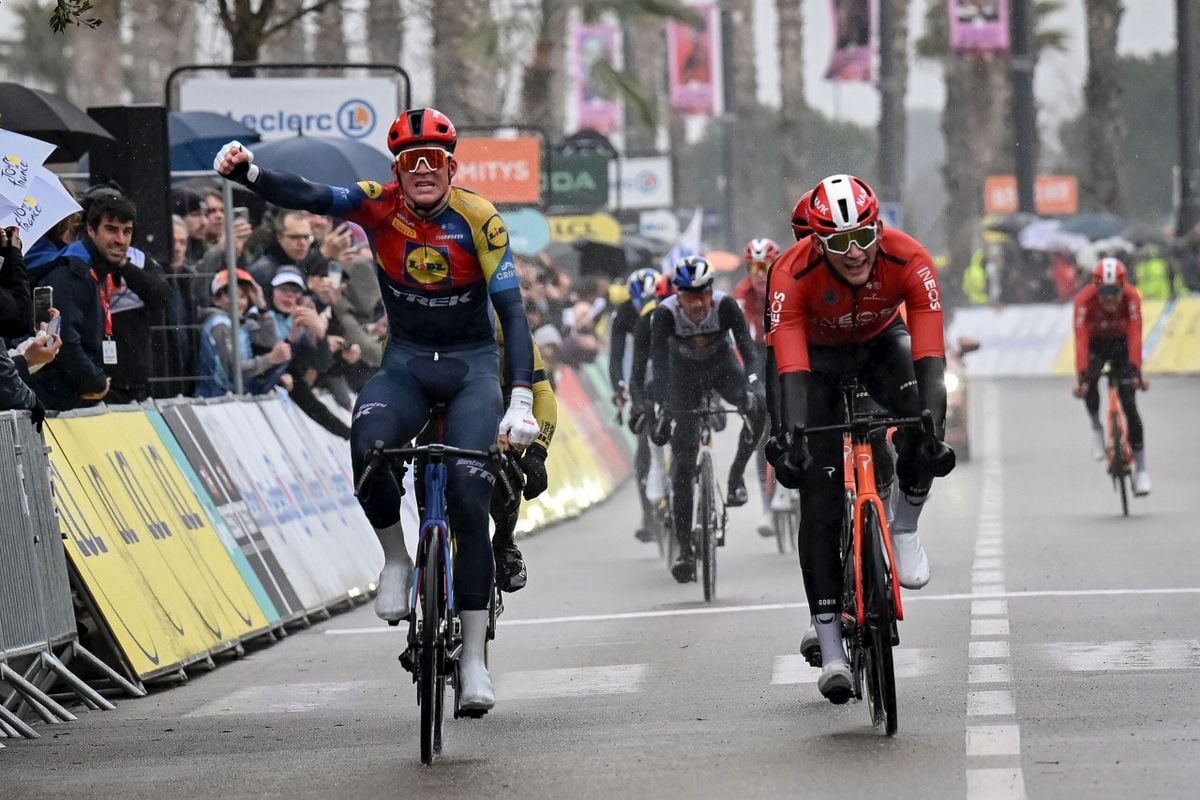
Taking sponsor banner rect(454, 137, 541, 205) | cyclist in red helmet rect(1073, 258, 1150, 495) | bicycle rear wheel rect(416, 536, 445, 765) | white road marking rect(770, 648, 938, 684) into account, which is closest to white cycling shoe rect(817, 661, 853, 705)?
white road marking rect(770, 648, 938, 684)

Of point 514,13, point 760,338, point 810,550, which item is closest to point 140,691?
point 810,550

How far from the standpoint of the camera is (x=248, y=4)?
22641 mm

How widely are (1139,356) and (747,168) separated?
5052cm

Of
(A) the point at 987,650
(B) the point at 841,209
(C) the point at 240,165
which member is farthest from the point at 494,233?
(A) the point at 987,650

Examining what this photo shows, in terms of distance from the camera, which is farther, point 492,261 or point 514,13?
point 514,13

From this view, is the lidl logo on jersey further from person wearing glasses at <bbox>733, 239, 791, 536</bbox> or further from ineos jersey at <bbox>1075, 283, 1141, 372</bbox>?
ineos jersey at <bbox>1075, 283, 1141, 372</bbox>

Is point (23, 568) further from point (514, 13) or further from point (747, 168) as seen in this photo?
point (747, 168)

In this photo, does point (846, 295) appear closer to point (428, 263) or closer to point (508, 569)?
point (428, 263)

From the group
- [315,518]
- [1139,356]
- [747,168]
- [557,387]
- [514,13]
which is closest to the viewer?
[315,518]

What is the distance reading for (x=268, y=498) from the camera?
14.3m

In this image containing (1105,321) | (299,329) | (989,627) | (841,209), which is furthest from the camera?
(1105,321)

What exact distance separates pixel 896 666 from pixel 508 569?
2.04 meters

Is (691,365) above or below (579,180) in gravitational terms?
below

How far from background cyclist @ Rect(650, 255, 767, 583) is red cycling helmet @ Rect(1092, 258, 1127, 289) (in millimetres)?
5938
